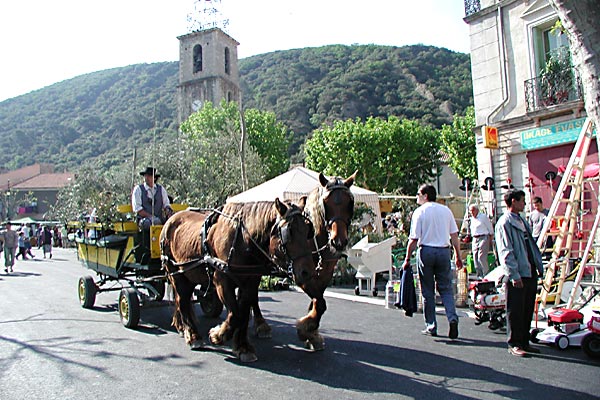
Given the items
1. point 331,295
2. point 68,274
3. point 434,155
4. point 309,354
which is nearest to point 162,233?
point 309,354

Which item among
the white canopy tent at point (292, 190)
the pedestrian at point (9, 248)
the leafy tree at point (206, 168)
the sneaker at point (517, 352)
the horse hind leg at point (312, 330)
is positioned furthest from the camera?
the leafy tree at point (206, 168)

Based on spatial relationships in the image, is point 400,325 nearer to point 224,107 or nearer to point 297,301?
point 297,301

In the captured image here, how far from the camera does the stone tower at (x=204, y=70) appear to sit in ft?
220

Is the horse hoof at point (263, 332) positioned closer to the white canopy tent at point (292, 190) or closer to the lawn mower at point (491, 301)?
the lawn mower at point (491, 301)

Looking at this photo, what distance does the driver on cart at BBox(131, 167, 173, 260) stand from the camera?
750 centimetres

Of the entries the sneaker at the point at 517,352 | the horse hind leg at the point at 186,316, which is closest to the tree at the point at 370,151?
the horse hind leg at the point at 186,316

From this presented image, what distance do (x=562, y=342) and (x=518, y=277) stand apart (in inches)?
38.7

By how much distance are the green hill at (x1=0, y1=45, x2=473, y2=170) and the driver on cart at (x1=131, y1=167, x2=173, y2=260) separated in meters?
66.3

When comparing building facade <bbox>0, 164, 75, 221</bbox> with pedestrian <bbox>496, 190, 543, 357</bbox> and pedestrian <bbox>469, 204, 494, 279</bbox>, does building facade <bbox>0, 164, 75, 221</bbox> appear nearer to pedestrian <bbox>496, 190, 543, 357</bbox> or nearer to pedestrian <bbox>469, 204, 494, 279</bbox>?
pedestrian <bbox>469, 204, 494, 279</bbox>

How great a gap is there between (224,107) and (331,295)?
35.0 m

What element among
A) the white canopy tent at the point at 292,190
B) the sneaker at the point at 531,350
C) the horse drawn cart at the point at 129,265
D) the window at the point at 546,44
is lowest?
the sneaker at the point at 531,350

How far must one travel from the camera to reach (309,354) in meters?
5.48

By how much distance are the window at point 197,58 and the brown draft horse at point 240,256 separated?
6781 cm

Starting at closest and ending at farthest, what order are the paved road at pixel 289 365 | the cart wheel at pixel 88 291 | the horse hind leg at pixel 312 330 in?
the paved road at pixel 289 365 → the horse hind leg at pixel 312 330 → the cart wheel at pixel 88 291
